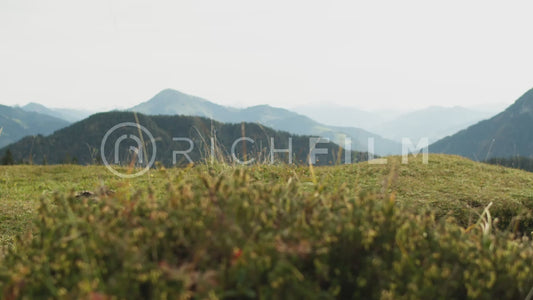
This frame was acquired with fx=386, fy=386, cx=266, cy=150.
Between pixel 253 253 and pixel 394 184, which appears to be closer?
pixel 253 253

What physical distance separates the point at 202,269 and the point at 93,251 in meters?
0.68

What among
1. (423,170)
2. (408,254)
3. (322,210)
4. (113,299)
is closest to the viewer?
(113,299)

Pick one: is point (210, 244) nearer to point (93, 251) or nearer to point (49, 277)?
point (93, 251)

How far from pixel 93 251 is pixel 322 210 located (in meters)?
1.50

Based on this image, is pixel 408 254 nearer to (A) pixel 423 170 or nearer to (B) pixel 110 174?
(A) pixel 423 170

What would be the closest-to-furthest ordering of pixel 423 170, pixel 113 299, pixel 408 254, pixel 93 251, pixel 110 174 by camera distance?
pixel 113 299
pixel 93 251
pixel 408 254
pixel 423 170
pixel 110 174

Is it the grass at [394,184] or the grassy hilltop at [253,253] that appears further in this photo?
the grass at [394,184]

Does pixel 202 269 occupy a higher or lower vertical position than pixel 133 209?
lower

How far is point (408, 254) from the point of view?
8.18 ft

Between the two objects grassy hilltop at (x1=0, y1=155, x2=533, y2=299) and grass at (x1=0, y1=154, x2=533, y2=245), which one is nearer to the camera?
grassy hilltop at (x1=0, y1=155, x2=533, y2=299)

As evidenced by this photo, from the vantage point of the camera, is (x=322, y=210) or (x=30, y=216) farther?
(x=30, y=216)

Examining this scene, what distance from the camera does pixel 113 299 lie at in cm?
187

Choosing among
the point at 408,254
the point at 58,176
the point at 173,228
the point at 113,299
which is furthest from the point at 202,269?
the point at 58,176

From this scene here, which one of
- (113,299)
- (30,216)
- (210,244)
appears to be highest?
(210,244)
